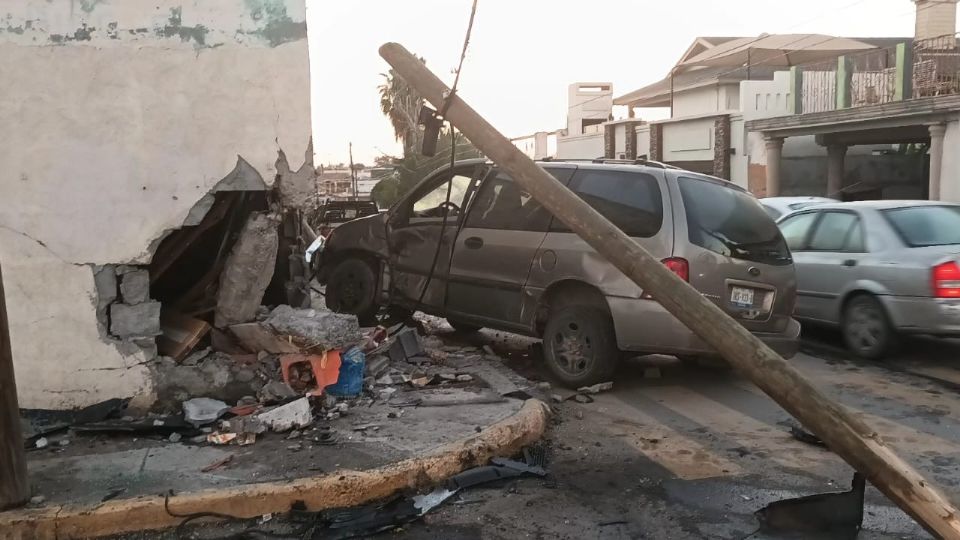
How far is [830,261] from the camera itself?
8.11m

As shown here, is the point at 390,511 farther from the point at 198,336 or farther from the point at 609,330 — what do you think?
the point at 609,330

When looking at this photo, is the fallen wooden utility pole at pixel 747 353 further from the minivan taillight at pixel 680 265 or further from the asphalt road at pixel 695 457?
the minivan taillight at pixel 680 265

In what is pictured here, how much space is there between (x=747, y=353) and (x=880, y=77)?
19.6m

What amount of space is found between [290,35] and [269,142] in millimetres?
741

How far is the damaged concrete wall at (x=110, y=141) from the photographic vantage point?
15.9 ft

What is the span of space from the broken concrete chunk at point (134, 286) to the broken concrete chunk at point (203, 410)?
776 mm

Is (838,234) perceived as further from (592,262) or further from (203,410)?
(203,410)

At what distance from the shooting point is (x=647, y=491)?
4.34 metres

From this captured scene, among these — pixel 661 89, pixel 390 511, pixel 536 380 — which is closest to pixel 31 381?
pixel 390 511

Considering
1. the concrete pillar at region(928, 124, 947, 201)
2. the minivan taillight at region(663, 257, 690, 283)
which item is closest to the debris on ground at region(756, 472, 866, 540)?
the minivan taillight at region(663, 257, 690, 283)

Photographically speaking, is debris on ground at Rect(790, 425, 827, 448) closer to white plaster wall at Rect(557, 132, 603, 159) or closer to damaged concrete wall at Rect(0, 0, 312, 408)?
damaged concrete wall at Rect(0, 0, 312, 408)

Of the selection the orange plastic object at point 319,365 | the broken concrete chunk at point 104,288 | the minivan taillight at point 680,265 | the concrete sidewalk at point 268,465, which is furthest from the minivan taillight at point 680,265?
the broken concrete chunk at point 104,288

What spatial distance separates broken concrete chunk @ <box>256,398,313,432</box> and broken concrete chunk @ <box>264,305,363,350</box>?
51 centimetres

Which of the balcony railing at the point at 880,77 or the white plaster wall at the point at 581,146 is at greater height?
the balcony railing at the point at 880,77
